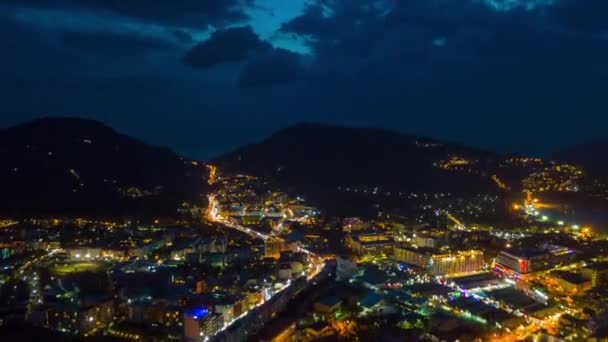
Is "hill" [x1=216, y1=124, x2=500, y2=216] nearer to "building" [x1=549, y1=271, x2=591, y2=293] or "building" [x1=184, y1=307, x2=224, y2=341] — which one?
"building" [x1=549, y1=271, x2=591, y2=293]

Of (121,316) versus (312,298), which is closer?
(121,316)

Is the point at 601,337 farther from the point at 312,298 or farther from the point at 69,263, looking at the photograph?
the point at 69,263

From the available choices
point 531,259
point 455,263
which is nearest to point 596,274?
point 531,259

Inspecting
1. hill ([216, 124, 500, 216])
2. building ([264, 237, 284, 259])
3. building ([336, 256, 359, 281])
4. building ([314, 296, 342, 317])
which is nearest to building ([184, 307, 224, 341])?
building ([314, 296, 342, 317])

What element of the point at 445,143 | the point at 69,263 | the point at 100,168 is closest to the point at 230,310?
the point at 69,263

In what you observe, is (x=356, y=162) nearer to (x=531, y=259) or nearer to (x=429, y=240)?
(x=429, y=240)

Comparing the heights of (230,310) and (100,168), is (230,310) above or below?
below

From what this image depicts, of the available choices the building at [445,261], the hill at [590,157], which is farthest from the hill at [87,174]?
the hill at [590,157]

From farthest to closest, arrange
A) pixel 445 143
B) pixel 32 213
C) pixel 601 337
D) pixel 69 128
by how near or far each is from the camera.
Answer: pixel 445 143 → pixel 69 128 → pixel 32 213 → pixel 601 337
